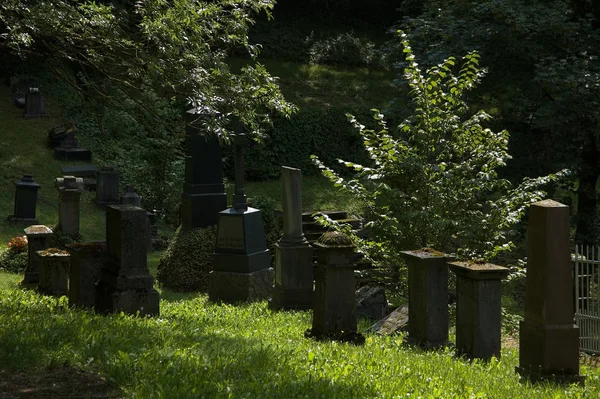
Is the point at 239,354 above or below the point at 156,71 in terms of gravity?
below

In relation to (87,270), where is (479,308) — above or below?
below

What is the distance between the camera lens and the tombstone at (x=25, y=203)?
68.7 ft

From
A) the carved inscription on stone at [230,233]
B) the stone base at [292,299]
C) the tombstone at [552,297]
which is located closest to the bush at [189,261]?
the carved inscription on stone at [230,233]

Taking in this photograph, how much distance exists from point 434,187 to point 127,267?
5.61 metres

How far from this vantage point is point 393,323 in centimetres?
1159

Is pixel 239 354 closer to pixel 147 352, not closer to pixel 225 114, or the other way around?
pixel 147 352

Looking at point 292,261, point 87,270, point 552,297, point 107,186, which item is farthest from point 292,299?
point 107,186

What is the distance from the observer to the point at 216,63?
1101cm

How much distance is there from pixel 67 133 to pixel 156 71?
1764 cm

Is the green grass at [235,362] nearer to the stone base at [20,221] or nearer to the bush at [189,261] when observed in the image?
the bush at [189,261]

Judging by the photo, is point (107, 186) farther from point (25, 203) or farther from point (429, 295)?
point (429, 295)

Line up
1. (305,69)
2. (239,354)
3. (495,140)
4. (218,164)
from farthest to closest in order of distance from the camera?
(305,69), (218,164), (495,140), (239,354)

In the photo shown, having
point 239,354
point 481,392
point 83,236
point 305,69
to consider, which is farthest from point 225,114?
point 305,69

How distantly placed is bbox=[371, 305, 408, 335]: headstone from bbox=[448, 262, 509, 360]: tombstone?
1.90m
